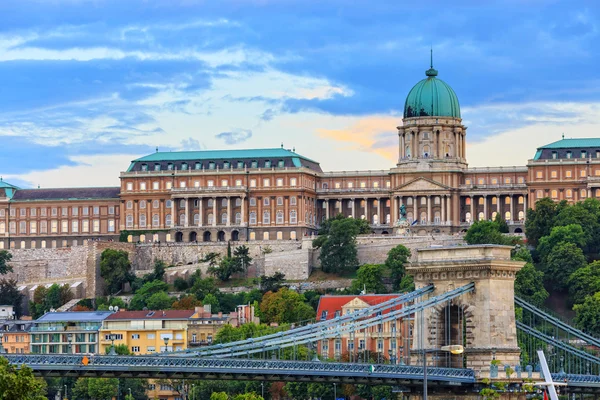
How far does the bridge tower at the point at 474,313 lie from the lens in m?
88.3

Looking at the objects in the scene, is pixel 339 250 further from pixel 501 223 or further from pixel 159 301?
pixel 159 301

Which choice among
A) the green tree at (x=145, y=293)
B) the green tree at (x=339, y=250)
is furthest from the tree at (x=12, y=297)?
the green tree at (x=339, y=250)

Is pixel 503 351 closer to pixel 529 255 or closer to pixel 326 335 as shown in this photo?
pixel 326 335

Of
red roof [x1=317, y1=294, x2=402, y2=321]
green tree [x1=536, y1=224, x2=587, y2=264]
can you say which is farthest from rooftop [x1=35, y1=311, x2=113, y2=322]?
green tree [x1=536, y1=224, x2=587, y2=264]

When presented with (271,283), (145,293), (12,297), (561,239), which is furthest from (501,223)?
(12,297)

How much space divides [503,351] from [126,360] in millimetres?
18345

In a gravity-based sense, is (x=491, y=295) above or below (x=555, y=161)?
below

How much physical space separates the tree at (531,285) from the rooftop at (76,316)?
3581cm

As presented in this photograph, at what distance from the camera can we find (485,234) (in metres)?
181

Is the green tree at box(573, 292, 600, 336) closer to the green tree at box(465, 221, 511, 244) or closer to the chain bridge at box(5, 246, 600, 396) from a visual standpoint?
the green tree at box(465, 221, 511, 244)

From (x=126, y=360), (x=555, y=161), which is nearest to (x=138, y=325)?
(x=555, y=161)

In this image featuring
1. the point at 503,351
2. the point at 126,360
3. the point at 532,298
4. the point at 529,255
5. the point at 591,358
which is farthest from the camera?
the point at 529,255

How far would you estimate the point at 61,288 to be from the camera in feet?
614

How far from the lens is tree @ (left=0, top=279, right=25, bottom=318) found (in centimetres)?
18950
